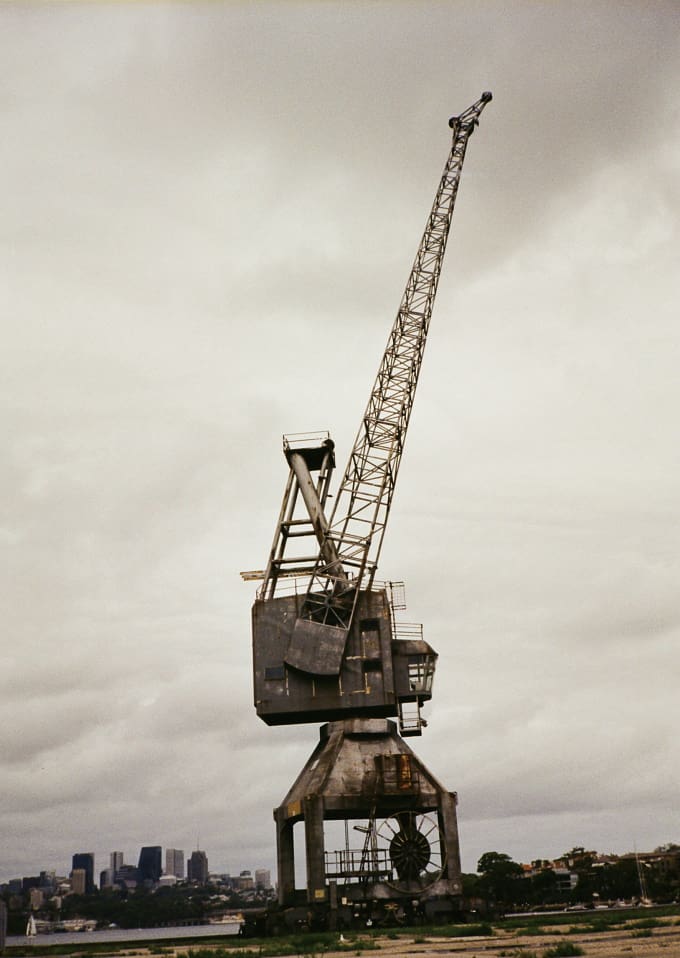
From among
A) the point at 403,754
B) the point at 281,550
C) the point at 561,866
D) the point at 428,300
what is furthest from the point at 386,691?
the point at 561,866

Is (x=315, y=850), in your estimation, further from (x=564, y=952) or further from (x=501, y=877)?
(x=501, y=877)

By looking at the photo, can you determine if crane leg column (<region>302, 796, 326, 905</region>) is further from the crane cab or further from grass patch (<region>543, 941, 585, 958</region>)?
grass patch (<region>543, 941, 585, 958</region>)

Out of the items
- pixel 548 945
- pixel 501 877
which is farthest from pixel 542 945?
pixel 501 877

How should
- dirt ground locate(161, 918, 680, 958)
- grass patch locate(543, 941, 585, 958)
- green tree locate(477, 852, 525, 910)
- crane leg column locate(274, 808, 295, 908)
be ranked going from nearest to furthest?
grass patch locate(543, 941, 585, 958) → dirt ground locate(161, 918, 680, 958) → crane leg column locate(274, 808, 295, 908) → green tree locate(477, 852, 525, 910)

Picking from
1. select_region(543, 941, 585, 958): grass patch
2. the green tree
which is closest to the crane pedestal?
select_region(543, 941, 585, 958): grass patch

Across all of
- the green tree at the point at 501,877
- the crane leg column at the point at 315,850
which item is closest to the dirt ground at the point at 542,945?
the crane leg column at the point at 315,850

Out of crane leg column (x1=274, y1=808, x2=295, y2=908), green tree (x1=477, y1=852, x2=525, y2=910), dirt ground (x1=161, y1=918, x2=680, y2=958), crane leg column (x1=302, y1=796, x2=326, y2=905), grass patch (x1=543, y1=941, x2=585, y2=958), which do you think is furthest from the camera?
green tree (x1=477, y1=852, x2=525, y2=910)

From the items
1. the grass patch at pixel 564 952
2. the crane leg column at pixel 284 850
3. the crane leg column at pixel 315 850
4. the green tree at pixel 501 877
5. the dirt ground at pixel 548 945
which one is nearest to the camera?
the grass patch at pixel 564 952

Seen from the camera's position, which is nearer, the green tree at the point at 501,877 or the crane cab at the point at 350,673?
the crane cab at the point at 350,673

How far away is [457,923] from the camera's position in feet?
136

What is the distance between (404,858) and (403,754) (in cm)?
489

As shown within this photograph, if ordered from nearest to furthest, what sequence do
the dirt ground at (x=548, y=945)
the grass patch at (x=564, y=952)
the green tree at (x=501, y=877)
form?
1. the grass patch at (x=564, y=952)
2. the dirt ground at (x=548, y=945)
3. the green tree at (x=501, y=877)

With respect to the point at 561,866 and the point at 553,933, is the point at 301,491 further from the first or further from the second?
the point at 561,866

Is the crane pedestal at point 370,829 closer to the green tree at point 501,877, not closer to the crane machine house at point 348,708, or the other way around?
the crane machine house at point 348,708
